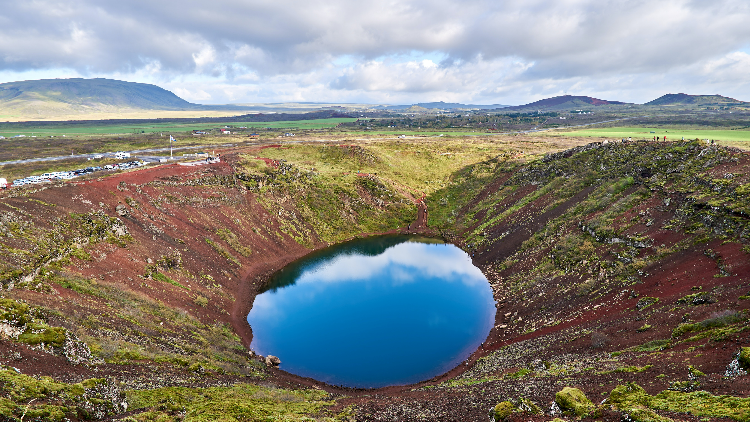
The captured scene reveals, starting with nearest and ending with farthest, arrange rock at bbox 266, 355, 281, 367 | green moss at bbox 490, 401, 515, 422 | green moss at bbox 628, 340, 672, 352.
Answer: green moss at bbox 490, 401, 515, 422, green moss at bbox 628, 340, 672, 352, rock at bbox 266, 355, 281, 367

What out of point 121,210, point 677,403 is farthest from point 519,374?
point 121,210

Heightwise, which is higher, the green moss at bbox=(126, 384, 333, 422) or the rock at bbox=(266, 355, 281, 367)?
the green moss at bbox=(126, 384, 333, 422)

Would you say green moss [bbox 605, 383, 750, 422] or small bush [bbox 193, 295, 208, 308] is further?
small bush [bbox 193, 295, 208, 308]

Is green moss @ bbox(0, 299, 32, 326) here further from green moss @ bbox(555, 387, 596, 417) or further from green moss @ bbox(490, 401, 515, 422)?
green moss @ bbox(555, 387, 596, 417)

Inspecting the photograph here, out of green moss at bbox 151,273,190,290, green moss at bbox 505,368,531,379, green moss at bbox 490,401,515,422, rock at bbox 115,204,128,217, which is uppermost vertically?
rock at bbox 115,204,128,217

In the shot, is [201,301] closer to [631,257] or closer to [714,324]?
[714,324]

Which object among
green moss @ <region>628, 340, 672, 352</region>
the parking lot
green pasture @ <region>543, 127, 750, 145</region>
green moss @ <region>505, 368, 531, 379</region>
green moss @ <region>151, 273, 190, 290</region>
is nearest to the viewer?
green moss @ <region>628, 340, 672, 352</region>

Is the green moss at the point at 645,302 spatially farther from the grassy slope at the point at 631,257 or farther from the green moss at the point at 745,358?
the green moss at the point at 745,358

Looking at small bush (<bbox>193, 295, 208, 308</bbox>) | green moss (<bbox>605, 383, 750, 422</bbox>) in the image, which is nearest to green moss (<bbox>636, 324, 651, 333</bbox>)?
green moss (<bbox>605, 383, 750, 422</bbox>)
